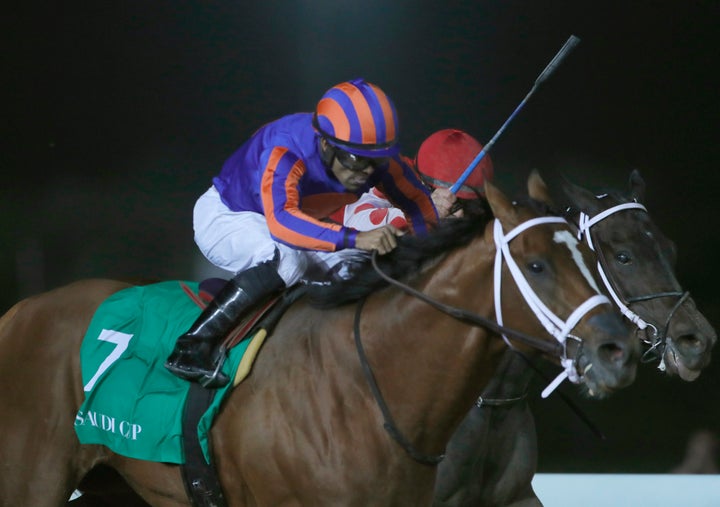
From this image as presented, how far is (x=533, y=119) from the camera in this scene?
4844 millimetres

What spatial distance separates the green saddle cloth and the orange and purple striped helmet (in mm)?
630

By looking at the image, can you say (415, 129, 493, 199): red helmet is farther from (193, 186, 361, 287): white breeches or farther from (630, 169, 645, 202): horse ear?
(193, 186, 361, 287): white breeches

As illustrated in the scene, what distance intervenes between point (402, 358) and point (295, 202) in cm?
53

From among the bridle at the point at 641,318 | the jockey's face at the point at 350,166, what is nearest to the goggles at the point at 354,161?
the jockey's face at the point at 350,166

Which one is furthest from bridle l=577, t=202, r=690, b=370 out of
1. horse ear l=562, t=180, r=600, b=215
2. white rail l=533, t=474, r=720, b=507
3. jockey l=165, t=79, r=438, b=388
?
white rail l=533, t=474, r=720, b=507

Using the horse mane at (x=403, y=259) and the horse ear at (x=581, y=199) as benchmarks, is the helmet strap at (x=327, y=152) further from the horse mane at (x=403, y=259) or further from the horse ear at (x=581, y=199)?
the horse ear at (x=581, y=199)

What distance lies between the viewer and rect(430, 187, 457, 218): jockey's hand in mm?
3606

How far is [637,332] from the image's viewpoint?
3330 mm

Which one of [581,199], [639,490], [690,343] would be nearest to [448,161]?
[581,199]

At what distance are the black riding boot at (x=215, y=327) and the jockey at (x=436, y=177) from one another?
84cm

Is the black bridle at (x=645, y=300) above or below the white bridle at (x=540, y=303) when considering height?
below

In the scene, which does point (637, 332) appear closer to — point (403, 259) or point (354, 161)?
point (403, 259)

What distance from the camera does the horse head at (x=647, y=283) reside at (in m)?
3.30

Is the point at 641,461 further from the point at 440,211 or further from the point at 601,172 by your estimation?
the point at 440,211
